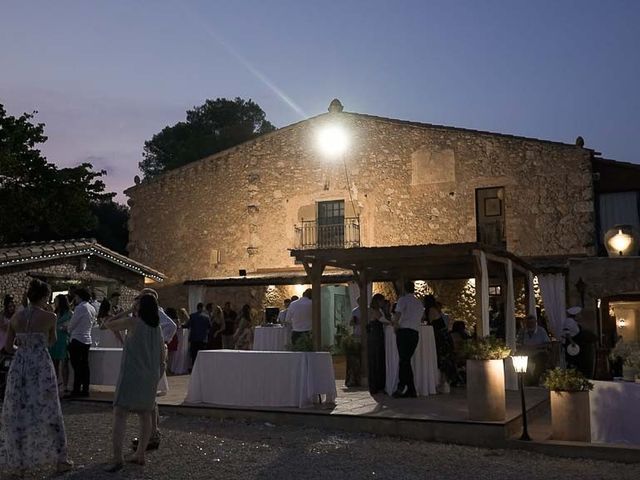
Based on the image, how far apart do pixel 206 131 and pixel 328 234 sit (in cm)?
1940

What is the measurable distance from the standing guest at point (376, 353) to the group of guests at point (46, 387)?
4112 mm

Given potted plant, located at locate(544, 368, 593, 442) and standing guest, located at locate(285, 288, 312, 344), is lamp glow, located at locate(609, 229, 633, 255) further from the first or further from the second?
potted plant, located at locate(544, 368, 593, 442)

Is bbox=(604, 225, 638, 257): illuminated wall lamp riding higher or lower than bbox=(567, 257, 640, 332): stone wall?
higher

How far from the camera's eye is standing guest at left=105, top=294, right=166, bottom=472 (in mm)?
5188

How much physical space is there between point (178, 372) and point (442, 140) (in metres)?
8.49

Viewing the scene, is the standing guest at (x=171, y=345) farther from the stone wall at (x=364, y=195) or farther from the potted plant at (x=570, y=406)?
the potted plant at (x=570, y=406)

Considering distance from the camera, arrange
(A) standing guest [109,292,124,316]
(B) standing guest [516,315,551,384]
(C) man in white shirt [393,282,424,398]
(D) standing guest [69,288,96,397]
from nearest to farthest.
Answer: (C) man in white shirt [393,282,424,398]
(D) standing guest [69,288,96,397]
(B) standing guest [516,315,551,384]
(A) standing guest [109,292,124,316]

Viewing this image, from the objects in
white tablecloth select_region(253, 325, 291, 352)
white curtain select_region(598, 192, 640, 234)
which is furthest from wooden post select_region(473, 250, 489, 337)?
white curtain select_region(598, 192, 640, 234)

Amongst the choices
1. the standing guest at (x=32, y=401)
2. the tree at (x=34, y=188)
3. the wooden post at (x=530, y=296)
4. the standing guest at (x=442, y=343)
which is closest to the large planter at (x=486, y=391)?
the standing guest at (x=442, y=343)

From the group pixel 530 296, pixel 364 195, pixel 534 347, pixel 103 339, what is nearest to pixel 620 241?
pixel 530 296

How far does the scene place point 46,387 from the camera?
5164 millimetres

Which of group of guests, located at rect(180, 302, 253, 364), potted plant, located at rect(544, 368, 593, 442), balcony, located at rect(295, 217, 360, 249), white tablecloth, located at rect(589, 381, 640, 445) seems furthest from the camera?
balcony, located at rect(295, 217, 360, 249)

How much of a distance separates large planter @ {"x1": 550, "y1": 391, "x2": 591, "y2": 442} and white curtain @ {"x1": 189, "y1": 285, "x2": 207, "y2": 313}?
1278 cm

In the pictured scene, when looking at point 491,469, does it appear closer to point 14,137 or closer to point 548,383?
point 548,383
